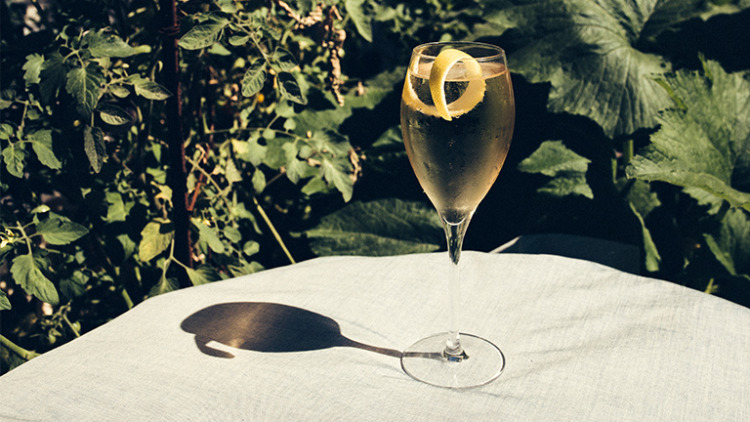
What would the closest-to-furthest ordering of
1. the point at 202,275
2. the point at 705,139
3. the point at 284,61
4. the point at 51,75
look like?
the point at 51,75
the point at 284,61
the point at 202,275
the point at 705,139

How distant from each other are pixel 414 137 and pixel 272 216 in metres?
1.17

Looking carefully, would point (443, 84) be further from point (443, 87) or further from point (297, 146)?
point (297, 146)

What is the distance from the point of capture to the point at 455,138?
1050mm

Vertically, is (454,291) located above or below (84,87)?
below

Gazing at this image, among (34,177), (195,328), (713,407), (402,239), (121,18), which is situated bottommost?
(402,239)

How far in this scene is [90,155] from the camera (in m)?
1.38

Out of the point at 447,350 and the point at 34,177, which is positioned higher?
the point at 34,177

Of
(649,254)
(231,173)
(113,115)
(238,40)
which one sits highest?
(238,40)

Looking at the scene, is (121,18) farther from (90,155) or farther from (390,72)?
(390,72)

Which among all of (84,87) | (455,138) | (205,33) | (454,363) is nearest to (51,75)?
(84,87)

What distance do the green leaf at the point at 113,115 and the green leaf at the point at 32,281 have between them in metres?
0.33

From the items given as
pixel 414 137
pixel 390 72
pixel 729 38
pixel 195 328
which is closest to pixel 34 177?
pixel 195 328

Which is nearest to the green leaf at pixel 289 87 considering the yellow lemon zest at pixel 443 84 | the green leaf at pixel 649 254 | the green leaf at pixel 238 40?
the green leaf at pixel 238 40

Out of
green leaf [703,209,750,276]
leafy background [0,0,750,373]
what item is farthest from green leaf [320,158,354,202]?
green leaf [703,209,750,276]
